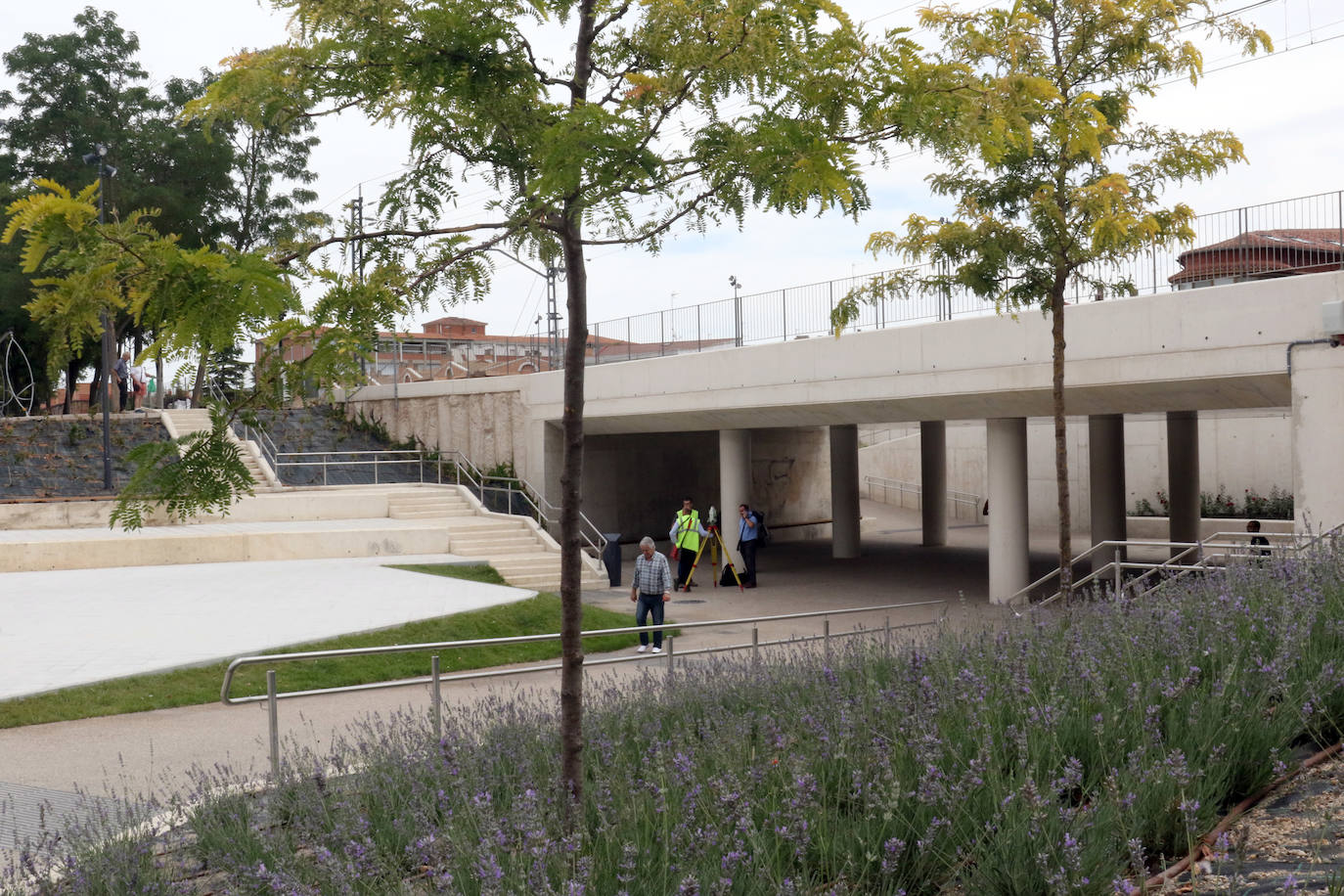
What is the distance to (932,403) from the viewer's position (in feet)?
63.3

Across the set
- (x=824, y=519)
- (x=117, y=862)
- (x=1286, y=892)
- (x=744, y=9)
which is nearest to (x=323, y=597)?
(x=117, y=862)

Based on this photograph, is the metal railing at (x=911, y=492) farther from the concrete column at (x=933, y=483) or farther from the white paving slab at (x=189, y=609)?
the white paving slab at (x=189, y=609)

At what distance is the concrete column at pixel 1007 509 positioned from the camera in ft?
63.7

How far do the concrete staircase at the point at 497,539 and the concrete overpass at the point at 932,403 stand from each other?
2.67m

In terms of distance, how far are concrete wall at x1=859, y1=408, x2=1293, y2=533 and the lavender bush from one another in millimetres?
27906

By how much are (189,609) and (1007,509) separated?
1325 cm

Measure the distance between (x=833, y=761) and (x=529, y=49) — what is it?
3.48 metres

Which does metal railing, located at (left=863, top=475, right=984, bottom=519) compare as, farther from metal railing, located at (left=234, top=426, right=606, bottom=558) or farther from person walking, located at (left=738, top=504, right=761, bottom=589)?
person walking, located at (left=738, top=504, right=761, bottom=589)

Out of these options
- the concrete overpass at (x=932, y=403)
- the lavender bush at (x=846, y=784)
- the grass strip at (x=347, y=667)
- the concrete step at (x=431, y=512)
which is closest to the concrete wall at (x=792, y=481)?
the concrete overpass at (x=932, y=403)

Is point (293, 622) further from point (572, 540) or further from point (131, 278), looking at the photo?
point (131, 278)

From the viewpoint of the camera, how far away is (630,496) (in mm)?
32656

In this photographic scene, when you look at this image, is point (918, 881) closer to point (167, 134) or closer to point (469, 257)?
point (469, 257)

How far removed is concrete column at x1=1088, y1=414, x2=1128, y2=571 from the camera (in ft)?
79.2

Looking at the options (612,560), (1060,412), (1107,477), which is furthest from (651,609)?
(1107,477)
